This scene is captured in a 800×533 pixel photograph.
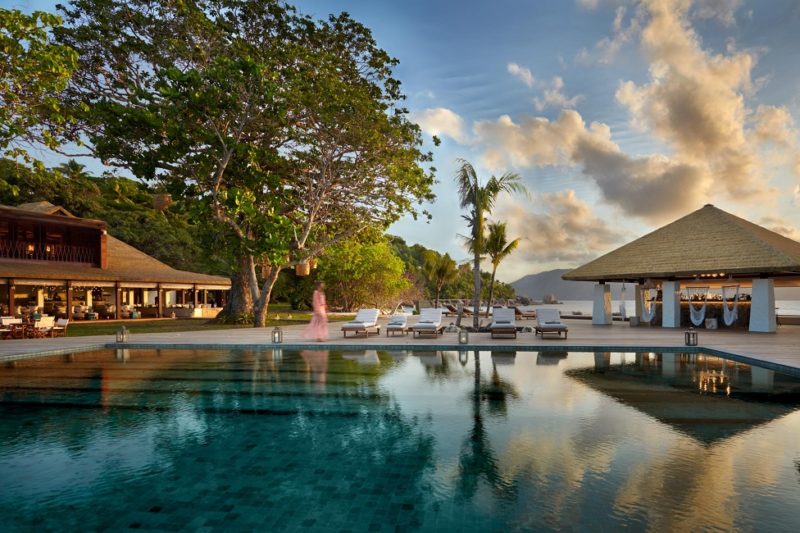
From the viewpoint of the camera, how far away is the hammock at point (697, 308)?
18.9 meters

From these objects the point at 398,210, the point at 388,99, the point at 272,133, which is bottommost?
the point at 398,210

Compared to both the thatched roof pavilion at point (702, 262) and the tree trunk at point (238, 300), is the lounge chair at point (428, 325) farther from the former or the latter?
the tree trunk at point (238, 300)

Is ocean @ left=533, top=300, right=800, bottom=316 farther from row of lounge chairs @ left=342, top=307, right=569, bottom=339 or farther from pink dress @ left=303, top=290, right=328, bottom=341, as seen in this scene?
pink dress @ left=303, top=290, right=328, bottom=341

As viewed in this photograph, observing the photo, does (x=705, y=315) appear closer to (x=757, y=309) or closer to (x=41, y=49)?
(x=757, y=309)

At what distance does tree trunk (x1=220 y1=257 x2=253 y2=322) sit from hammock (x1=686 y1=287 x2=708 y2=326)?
2003 centimetres

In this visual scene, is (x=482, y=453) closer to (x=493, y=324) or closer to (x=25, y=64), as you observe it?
(x=493, y=324)

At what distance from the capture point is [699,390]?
27.1ft

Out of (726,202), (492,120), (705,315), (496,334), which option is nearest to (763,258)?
(705,315)

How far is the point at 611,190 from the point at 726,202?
5350 mm

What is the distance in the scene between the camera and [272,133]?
1972cm

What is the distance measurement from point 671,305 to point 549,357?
1090 centimetres

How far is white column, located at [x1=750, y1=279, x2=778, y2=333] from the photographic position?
1683cm

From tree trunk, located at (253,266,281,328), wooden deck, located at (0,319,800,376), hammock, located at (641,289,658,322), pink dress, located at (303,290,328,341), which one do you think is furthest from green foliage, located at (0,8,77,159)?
hammock, located at (641,289,658,322)

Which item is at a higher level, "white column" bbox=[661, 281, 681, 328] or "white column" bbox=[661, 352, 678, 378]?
"white column" bbox=[661, 281, 681, 328]
